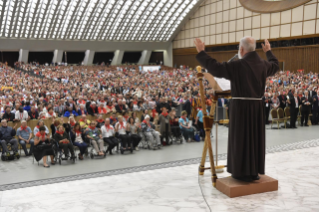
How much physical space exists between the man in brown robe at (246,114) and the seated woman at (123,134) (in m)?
5.52

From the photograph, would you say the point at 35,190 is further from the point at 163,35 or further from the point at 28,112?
the point at 163,35

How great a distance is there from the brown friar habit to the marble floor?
0.40 meters

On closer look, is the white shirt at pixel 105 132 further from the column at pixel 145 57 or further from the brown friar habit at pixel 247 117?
the column at pixel 145 57

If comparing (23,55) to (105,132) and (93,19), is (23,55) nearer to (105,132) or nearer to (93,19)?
(93,19)

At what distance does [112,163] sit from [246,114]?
4787mm

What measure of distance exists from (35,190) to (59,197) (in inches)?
36.6

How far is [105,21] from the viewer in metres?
36.7

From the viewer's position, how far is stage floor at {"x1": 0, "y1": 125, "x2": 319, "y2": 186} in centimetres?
650

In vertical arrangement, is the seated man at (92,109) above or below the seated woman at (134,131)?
above

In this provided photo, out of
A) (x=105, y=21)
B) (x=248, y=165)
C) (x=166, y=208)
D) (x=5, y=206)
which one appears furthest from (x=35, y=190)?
(x=105, y=21)

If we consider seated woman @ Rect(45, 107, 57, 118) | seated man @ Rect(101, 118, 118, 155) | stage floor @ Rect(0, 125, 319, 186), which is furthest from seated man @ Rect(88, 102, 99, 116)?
stage floor @ Rect(0, 125, 319, 186)

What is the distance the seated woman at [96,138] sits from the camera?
8313 millimetres

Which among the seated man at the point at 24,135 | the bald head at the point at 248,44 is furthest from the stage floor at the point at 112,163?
the bald head at the point at 248,44

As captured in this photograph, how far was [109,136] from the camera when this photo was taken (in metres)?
8.92
